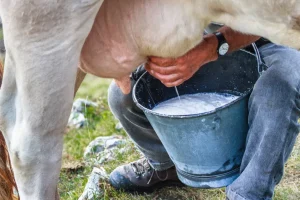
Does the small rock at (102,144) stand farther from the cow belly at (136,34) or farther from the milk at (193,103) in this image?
the cow belly at (136,34)

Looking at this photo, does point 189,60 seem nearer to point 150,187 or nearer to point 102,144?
point 150,187

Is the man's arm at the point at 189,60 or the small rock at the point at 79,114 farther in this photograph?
the small rock at the point at 79,114

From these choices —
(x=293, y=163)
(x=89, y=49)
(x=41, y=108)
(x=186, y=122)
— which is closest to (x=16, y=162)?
(x=41, y=108)

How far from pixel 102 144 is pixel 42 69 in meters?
1.71

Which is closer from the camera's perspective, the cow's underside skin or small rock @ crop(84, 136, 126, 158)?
the cow's underside skin

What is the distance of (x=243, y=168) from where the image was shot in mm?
2068

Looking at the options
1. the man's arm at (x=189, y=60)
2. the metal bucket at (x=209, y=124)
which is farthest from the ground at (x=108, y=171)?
the man's arm at (x=189, y=60)

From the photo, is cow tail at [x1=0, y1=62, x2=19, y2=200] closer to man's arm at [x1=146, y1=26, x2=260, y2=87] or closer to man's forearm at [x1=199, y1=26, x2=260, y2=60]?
man's arm at [x1=146, y1=26, x2=260, y2=87]

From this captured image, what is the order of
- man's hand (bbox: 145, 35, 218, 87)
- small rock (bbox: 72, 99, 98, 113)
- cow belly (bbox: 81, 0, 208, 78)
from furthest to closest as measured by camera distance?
small rock (bbox: 72, 99, 98, 113), man's hand (bbox: 145, 35, 218, 87), cow belly (bbox: 81, 0, 208, 78)

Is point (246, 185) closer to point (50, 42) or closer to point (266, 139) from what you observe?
point (266, 139)

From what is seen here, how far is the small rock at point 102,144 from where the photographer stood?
10.8 ft

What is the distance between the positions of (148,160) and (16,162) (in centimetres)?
89

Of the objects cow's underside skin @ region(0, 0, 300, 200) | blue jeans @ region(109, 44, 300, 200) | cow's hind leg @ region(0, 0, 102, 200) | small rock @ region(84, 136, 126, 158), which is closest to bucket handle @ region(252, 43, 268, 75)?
blue jeans @ region(109, 44, 300, 200)

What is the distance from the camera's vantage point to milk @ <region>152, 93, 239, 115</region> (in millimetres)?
2133
